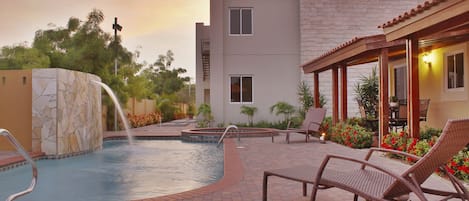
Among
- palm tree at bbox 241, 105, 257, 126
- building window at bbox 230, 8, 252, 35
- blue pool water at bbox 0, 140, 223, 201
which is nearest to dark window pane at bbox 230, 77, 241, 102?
palm tree at bbox 241, 105, 257, 126

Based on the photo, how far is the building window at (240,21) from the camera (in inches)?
749

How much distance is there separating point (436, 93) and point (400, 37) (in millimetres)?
5010

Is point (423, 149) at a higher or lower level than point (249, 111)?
lower

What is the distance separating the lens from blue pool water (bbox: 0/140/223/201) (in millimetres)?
6306

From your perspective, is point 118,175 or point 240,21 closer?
point 118,175

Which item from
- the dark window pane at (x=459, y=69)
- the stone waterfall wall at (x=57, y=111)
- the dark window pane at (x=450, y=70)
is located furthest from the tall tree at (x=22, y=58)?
the dark window pane at (x=459, y=69)

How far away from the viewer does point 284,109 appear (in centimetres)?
1836

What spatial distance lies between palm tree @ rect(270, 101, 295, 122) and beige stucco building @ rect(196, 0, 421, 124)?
0.40m

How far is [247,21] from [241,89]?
10.6 ft

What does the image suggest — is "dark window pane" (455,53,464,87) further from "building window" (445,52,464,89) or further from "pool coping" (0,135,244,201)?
"pool coping" (0,135,244,201)

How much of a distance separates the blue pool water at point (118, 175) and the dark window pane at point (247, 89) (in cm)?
759

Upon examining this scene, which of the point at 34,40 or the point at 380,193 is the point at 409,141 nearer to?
the point at 380,193

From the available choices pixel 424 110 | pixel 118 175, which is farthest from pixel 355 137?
pixel 118 175

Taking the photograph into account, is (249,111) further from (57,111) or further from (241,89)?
(57,111)
